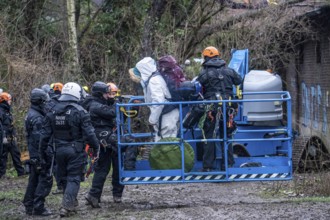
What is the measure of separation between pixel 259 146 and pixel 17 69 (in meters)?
7.74

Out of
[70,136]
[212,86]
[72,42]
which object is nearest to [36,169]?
[70,136]

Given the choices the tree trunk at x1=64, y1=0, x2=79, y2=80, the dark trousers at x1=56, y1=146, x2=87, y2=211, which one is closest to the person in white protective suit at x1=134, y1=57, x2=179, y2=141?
the dark trousers at x1=56, y1=146, x2=87, y2=211

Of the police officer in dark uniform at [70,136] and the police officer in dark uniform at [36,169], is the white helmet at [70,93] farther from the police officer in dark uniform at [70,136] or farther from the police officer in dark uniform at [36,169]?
the police officer in dark uniform at [36,169]

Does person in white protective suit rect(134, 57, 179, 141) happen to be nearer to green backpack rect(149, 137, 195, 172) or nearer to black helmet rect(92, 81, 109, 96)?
green backpack rect(149, 137, 195, 172)

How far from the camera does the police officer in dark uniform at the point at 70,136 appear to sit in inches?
438

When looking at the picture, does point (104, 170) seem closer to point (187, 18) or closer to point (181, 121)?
point (181, 121)

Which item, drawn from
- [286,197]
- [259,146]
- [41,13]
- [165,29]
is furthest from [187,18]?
[286,197]

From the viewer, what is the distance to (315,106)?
70.9 ft

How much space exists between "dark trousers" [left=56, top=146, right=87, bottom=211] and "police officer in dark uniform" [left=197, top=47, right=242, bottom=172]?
6.54 ft

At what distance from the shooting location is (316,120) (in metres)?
21.4

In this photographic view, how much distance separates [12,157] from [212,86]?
24.5 feet

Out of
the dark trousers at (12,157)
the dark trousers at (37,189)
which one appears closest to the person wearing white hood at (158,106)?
the dark trousers at (37,189)

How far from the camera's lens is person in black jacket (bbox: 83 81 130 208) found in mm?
11938

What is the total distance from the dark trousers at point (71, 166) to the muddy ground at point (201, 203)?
0.30 meters
